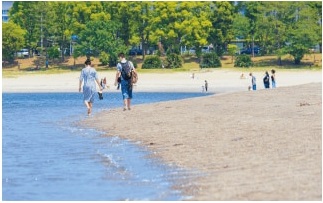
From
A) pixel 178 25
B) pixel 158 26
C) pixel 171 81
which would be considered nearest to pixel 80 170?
pixel 171 81

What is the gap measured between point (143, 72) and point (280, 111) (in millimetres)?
44913

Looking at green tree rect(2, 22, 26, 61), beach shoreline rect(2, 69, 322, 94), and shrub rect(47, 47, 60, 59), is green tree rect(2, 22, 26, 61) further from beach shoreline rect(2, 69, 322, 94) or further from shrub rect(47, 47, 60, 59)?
beach shoreline rect(2, 69, 322, 94)

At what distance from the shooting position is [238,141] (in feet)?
45.7

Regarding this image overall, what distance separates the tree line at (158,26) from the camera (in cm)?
7506

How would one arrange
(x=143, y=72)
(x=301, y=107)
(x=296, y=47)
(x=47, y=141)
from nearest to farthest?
(x=47, y=141)
(x=301, y=107)
(x=143, y=72)
(x=296, y=47)

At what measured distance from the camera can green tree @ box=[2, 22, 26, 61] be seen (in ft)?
251

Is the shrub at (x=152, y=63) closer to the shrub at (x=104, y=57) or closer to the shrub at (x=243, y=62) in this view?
the shrub at (x=104, y=57)

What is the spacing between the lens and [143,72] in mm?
64188

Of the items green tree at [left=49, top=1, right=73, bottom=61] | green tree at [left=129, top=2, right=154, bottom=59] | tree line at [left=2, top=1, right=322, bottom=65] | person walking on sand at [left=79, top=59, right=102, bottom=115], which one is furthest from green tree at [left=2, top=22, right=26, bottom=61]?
person walking on sand at [left=79, top=59, right=102, bottom=115]

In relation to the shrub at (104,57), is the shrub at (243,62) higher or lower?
lower

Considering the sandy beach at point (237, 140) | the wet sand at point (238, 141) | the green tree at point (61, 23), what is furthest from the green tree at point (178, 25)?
the wet sand at point (238, 141)

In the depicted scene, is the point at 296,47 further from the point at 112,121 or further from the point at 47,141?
the point at 47,141

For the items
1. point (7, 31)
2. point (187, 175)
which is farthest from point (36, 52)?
point (187, 175)

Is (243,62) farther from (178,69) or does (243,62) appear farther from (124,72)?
(124,72)
